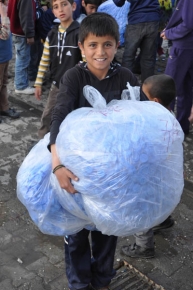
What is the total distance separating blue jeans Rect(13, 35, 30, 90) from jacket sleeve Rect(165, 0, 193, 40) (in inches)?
87.5

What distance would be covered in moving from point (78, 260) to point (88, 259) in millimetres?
73

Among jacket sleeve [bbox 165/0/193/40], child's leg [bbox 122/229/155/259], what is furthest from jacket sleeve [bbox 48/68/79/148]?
jacket sleeve [bbox 165/0/193/40]

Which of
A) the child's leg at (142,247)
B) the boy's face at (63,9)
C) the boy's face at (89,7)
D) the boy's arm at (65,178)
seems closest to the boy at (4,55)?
the boy's face at (63,9)

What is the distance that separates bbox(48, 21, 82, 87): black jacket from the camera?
14.7ft

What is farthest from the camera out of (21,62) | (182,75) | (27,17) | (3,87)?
(21,62)

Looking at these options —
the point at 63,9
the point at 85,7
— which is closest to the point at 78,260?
the point at 63,9

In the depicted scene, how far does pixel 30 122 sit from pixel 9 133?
408 mm

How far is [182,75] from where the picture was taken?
5.12 m

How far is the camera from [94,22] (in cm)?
249

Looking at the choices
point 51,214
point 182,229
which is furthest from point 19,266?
point 182,229

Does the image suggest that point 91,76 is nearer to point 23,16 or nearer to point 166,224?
point 166,224

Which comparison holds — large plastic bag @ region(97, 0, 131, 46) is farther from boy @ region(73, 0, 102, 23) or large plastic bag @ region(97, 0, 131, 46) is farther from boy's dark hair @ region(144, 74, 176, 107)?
boy's dark hair @ region(144, 74, 176, 107)

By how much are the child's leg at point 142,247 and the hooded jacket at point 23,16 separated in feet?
12.1

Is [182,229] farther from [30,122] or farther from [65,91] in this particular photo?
[30,122]
